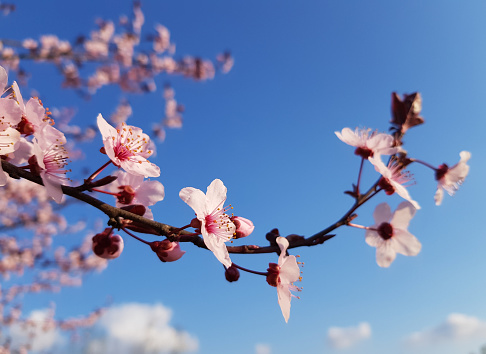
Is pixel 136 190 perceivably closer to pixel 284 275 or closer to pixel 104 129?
pixel 104 129

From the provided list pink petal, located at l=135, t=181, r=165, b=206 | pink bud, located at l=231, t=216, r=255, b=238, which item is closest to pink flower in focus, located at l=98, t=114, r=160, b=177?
pink petal, located at l=135, t=181, r=165, b=206

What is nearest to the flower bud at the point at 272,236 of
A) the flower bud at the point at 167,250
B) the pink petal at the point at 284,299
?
the pink petal at the point at 284,299

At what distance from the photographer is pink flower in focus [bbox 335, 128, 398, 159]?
1.62 metres

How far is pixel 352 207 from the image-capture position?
1.41m

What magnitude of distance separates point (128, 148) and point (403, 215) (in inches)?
46.7

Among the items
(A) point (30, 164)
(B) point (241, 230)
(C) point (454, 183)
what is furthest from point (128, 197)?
(C) point (454, 183)

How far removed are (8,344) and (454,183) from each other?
34.9ft

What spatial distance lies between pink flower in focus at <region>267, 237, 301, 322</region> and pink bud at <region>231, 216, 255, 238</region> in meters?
0.12

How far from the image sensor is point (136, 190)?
1.45 metres

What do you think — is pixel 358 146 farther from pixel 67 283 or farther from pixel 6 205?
pixel 67 283

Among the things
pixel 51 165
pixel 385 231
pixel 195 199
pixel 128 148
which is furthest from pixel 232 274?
pixel 385 231

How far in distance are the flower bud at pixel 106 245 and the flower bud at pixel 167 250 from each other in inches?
7.8

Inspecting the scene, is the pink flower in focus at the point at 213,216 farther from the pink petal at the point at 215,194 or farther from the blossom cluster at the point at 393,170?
the blossom cluster at the point at 393,170

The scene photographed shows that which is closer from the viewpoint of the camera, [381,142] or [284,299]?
[284,299]
